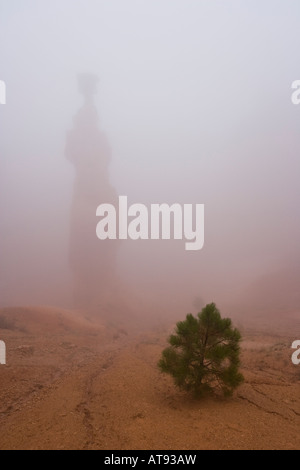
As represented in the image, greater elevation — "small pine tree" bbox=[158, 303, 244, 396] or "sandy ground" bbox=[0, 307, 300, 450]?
"small pine tree" bbox=[158, 303, 244, 396]

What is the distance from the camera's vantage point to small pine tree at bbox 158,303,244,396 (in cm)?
962

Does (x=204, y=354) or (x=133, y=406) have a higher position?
(x=204, y=354)

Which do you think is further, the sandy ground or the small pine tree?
the small pine tree

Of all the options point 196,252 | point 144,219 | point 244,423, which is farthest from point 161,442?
point 144,219

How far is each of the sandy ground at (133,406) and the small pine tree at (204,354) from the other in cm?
63

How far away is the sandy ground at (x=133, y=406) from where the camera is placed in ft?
22.9

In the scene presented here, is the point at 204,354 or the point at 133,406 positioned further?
the point at 204,354

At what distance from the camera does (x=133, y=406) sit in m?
9.52

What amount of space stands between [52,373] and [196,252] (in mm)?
104110

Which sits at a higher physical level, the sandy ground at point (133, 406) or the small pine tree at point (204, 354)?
the small pine tree at point (204, 354)

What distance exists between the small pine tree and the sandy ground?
0.63m

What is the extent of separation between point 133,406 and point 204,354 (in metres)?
2.87

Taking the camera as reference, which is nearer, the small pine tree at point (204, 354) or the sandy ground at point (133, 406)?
the sandy ground at point (133, 406)

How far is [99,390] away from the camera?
11.6m
